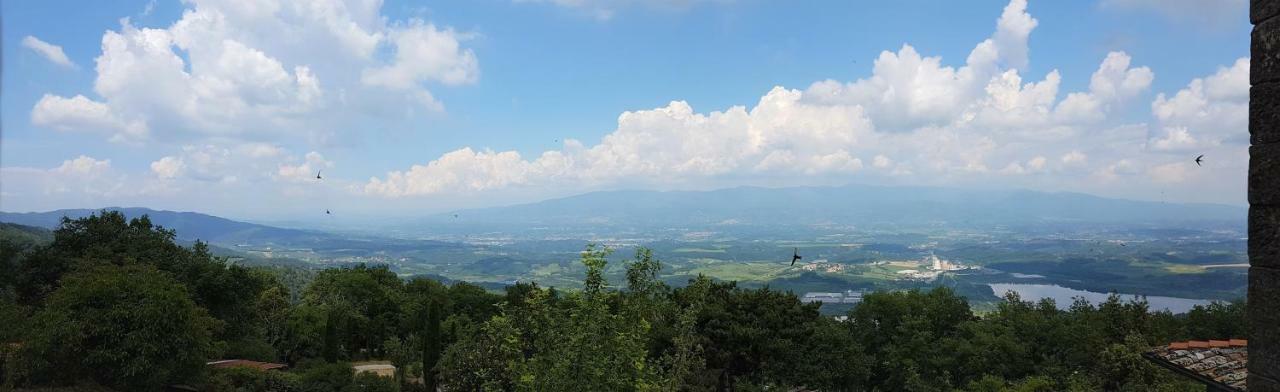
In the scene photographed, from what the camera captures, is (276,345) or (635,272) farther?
(276,345)

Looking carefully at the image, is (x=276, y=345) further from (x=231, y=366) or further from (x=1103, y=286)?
(x=1103, y=286)

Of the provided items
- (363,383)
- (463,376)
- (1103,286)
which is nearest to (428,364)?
(363,383)

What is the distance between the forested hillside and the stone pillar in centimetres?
729

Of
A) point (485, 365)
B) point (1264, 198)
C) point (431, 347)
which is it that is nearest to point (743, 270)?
point (431, 347)

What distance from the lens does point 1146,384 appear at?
19.9 metres

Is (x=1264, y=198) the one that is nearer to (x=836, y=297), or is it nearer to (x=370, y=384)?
(x=370, y=384)

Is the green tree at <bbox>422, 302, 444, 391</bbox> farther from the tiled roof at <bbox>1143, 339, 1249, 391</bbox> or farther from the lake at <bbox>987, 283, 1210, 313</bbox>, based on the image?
the lake at <bbox>987, 283, 1210, 313</bbox>

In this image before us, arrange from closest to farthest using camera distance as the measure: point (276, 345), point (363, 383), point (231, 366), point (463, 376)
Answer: point (463, 376)
point (363, 383)
point (231, 366)
point (276, 345)

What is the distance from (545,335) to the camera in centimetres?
998

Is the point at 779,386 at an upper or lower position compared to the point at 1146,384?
lower

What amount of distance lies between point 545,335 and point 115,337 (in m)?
19.3

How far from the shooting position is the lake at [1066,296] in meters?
91.7

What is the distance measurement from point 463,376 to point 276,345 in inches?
1097

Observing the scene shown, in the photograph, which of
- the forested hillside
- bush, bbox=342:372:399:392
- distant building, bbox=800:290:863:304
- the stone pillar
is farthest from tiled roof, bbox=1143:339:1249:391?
distant building, bbox=800:290:863:304
